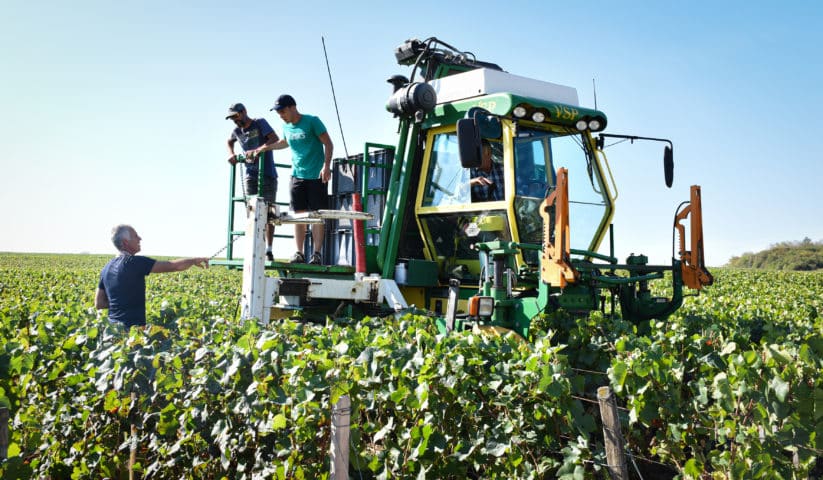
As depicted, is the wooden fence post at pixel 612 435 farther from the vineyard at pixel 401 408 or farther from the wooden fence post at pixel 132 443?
the wooden fence post at pixel 132 443

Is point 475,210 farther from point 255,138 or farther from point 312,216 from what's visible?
point 255,138

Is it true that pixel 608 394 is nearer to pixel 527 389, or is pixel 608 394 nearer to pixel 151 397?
pixel 527 389

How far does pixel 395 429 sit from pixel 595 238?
4.12 meters

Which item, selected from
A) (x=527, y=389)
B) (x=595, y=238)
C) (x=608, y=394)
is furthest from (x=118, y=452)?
(x=595, y=238)

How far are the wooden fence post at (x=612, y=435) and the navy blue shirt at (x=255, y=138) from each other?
5278 mm

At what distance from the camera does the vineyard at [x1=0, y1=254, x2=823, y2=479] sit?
3.78m

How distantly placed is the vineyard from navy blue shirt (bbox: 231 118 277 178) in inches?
113

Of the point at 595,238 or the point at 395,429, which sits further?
the point at 595,238

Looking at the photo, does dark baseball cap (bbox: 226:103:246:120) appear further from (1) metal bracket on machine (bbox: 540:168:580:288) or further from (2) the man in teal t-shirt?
(1) metal bracket on machine (bbox: 540:168:580:288)

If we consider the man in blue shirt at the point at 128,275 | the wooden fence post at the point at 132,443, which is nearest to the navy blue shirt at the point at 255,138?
the man in blue shirt at the point at 128,275

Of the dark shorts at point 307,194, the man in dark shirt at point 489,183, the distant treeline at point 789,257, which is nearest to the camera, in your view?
the man in dark shirt at point 489,183

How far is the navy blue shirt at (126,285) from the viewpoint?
621cm

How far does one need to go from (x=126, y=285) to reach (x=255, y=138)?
2.47m

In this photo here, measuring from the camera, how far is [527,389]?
13.4 ft
